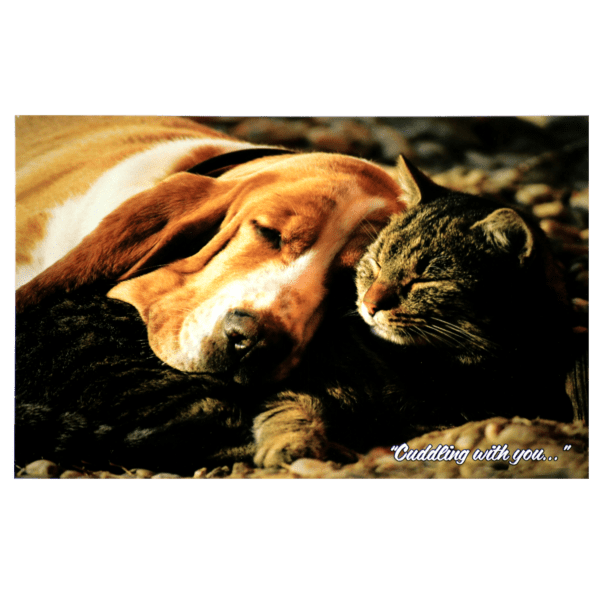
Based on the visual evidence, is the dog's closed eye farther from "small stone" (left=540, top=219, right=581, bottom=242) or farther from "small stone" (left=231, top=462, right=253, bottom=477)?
"small stone" (left=540, top=219, right=581, bottom=242)

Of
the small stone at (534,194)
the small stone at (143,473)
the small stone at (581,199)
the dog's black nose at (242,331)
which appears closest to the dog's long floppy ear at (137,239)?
the dog's black nose at (242,331)

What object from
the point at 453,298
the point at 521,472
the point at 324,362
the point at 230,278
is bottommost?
the point at 521,472

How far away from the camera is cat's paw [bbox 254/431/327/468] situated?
1.74 meters

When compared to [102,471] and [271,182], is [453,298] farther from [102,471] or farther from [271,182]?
[102,471]

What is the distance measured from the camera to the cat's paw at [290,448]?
1744 mm

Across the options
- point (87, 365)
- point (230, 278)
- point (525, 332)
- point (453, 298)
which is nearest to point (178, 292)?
point (230, 278)

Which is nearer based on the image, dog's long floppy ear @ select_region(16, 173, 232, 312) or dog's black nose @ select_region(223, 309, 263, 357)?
dog's black nose @ select_region(223, 309, 263, 357)

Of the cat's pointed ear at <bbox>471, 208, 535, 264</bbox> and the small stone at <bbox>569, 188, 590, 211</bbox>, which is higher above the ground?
the small stone at <bbox>569, 188, 590, 211</bbox>

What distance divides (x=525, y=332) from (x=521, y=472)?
1.73 ft

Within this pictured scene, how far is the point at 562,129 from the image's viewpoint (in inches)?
72.8

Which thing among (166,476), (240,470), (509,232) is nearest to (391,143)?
(509,232)

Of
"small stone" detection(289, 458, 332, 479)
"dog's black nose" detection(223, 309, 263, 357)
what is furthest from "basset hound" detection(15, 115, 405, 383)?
"small stone" detection(289, 458, 332, 479)

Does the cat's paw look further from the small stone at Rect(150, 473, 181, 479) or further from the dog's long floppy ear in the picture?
the dog's long floppy ear

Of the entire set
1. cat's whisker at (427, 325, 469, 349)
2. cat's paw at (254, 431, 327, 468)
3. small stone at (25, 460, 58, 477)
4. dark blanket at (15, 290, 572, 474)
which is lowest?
small stone at (25, 460, 58, 477)
